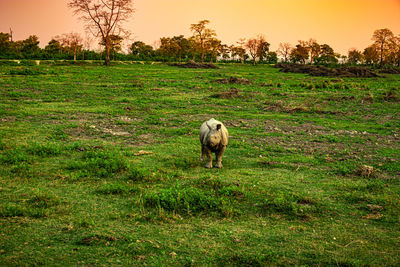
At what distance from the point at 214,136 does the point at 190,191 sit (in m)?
2.13

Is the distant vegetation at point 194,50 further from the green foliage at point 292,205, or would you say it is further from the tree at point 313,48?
the green foliage at point 292,205

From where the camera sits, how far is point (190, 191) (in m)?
6.73

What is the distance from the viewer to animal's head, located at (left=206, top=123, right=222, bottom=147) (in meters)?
8.39

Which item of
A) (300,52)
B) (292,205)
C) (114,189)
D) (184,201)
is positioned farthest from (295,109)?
(300,52)

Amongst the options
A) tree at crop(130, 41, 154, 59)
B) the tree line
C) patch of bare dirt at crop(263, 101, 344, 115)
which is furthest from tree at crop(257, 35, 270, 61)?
patch of bare dirt at crop(263, 101, 344, 115)

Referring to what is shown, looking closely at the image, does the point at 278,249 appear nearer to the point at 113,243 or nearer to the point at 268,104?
the point at 113,243

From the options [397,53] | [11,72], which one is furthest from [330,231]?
[397,53]

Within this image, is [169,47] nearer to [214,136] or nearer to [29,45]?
[29,45]

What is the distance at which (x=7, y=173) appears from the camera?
7781 millimetres

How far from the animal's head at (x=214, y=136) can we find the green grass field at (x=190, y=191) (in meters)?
0.80

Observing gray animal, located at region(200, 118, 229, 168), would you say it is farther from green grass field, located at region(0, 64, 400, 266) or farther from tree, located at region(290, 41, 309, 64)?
tree, located at region(290, 41, 309, 64)

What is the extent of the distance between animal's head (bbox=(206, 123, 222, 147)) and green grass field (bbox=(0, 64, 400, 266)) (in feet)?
2.62

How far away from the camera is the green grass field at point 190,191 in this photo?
4988 millimetres

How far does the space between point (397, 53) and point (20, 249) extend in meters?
90.9
